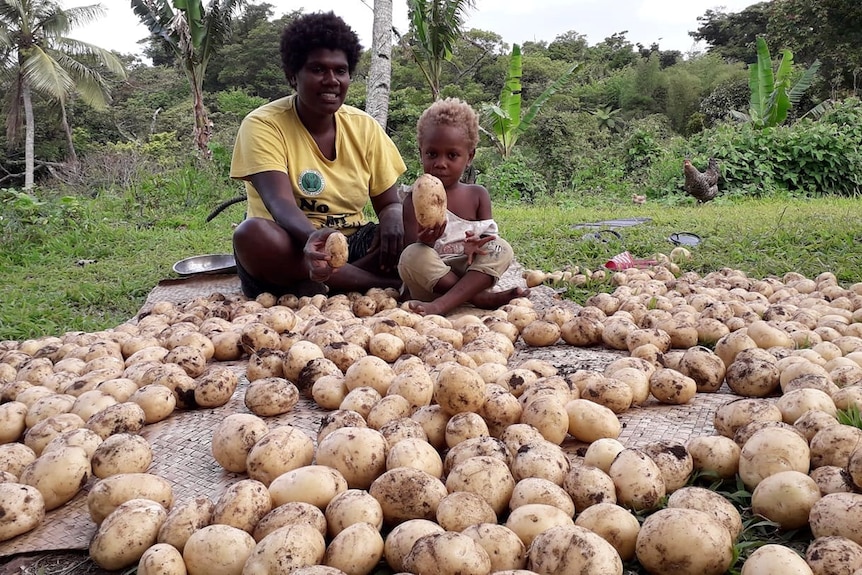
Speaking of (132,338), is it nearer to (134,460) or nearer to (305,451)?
(134,460)

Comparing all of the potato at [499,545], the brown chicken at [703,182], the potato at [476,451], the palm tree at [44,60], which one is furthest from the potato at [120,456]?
the palm tree at [44,60]

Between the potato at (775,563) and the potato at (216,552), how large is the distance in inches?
33.6

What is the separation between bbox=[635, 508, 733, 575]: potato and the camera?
1.25 meters

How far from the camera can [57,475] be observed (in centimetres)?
165

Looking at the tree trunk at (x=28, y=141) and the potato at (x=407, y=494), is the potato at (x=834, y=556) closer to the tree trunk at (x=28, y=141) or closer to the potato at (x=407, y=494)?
the potato at (x=407, y=494)

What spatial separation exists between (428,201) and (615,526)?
82.0 inches

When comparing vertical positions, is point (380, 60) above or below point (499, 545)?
above

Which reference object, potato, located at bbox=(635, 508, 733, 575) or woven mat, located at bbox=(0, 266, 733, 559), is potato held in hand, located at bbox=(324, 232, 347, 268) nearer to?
woven mat, located at bbox=(0, 266, 733, 559)

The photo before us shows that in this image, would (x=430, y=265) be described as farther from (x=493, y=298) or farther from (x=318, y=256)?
(x=318, y=256)

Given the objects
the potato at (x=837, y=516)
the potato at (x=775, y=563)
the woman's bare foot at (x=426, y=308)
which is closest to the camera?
the potato at (x=775, y=563)

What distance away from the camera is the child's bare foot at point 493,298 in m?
3.63

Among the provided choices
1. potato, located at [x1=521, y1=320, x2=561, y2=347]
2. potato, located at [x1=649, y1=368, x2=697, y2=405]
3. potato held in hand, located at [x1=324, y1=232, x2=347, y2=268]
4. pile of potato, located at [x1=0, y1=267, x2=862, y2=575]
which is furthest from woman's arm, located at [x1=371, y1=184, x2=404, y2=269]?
potato, located at [x1=649, y1=368, x2=697, y2=405]

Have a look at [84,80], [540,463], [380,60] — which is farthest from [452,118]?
[84,80]

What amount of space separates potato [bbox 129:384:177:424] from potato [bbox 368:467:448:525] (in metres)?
0.93
